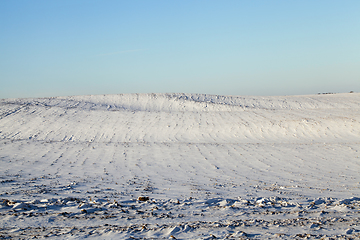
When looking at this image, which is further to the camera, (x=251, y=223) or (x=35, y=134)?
(x=35, y=134)

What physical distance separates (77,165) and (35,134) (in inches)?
307

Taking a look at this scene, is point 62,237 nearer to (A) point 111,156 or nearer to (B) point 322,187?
(B) point 322,187

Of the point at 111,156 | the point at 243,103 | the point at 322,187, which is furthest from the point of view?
the point at 243,103

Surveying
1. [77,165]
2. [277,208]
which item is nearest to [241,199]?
[277,208]

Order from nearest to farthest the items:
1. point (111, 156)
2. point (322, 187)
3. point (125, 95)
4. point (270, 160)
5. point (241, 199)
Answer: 1. point (241, 199)
2. point (322, 187)
3. point (270, 160)
4. point (111, 156)
5. point (125, 95)

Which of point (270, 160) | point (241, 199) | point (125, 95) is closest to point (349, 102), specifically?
point (270, 160)

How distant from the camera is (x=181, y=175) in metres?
8.32

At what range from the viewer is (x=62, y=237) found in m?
3.80

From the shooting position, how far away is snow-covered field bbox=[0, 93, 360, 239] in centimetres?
426

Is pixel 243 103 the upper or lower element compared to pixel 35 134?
upper

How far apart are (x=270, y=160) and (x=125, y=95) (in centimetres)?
2108

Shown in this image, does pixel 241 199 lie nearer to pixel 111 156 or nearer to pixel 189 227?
pixel 189 227

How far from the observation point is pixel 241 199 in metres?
5.63

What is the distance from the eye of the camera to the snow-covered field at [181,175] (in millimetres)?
4262
